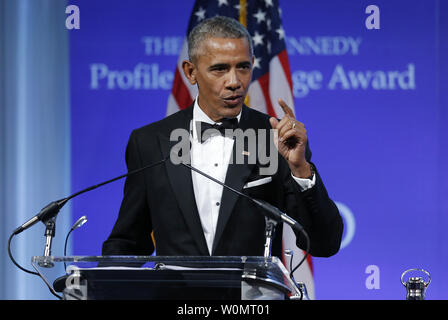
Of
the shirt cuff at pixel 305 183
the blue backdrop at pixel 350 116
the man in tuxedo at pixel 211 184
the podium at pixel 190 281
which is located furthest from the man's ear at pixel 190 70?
the blue backdrop at pixel 350 116

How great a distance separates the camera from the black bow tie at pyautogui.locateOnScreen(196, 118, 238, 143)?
8.53 feet

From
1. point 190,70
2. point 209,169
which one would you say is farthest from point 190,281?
point 190,70

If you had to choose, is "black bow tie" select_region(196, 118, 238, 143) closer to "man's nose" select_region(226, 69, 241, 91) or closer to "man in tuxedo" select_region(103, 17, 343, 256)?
"man in tuxedo" select_region(103, 17, 343, 256)

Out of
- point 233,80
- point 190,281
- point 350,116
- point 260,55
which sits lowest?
point 190,281

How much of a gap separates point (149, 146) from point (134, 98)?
1.78 metres

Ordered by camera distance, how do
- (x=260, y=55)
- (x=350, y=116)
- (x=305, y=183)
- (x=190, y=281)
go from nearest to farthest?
(x=190, y=281) < (x=305, y=183) < (x=260, y=55) < (x=350, y=116)

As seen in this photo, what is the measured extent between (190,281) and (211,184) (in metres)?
0.97

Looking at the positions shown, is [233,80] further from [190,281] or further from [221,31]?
[190,281]

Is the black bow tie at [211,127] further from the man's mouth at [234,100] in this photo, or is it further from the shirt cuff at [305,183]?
the shirt cuff at [305,183]

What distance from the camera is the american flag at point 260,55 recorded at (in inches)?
162

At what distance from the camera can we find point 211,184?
99.5 inches

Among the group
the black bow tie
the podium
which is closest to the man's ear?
the black bow tie

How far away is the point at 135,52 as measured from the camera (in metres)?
4.32
